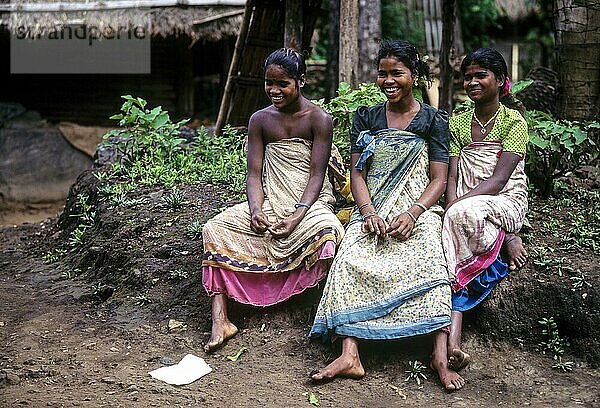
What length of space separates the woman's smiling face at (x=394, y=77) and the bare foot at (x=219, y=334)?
146cm

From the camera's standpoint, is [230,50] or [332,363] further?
[230,50]

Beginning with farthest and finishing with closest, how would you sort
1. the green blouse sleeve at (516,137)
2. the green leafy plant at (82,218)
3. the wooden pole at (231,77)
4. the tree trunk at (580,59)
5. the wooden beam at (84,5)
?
the wooden beam at (84,5)
the wooden pole at (231,77)
the green leafy plant at (82,218)
the tree trunk at (580,59)
the green blouse sleeve at (516,137)

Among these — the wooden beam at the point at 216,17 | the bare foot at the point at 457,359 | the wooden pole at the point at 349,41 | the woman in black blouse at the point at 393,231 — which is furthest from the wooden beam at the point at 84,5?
the bare foot at the point at 457,359

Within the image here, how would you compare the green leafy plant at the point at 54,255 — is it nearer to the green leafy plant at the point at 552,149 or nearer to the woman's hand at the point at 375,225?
the woman's hand at the point at 375,225

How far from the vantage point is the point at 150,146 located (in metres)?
6.39

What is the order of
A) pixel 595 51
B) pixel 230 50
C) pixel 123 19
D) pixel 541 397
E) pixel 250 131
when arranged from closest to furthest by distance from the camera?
pixel 541 397 < pixel 250 131 < pixel 595 51 < pixel 123 19 < pixel 230 50

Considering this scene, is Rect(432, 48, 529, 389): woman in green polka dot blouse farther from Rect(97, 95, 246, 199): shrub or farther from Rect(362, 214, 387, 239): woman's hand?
Rect(97, 95, 246, 199): shrub

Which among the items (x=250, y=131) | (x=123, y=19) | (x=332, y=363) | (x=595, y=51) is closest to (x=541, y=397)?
(x=332, y=363)

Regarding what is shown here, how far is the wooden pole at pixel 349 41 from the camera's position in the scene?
6.61m

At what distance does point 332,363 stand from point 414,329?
41 centimetres

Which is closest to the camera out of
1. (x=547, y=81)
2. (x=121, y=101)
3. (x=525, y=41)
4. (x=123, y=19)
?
(x=547, y=81)

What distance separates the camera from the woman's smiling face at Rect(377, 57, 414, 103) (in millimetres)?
3787

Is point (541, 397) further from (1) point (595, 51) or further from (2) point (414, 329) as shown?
(1) point (595, 51)

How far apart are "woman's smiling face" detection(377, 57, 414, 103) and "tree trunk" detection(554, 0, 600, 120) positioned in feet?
7.36
